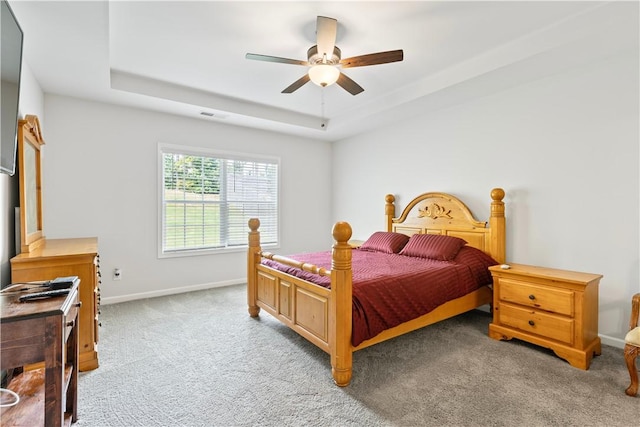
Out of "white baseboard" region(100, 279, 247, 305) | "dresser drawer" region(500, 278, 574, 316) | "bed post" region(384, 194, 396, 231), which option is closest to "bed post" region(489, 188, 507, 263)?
"dresser drawer" region(500, 278, 574, 316)

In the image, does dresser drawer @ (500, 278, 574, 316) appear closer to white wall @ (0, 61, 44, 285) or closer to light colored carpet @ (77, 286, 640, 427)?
light colored carpet @ (77, 286, 640, 427)

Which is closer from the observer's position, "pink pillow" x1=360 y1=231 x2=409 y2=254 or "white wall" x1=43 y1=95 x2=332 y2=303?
"white wall" x1=43 y1=95 x2=332 y2=303

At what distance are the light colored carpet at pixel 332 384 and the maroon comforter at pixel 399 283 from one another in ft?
1.24

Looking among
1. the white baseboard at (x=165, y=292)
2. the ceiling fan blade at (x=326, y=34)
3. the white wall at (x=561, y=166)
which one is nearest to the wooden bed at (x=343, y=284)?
the white wall at (x=561, y=166)

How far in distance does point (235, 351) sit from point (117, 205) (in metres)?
2.57

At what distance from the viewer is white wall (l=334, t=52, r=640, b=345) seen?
2650 millimetres

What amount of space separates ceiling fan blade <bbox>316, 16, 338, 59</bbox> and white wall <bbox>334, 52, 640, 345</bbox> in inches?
Answer: 87.9

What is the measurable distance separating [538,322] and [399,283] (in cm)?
123

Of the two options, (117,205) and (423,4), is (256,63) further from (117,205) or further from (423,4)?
(117,205)

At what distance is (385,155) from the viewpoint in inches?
191

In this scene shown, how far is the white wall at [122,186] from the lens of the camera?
3543 mm

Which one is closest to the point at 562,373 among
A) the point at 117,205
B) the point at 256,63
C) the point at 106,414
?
the point at 106,414

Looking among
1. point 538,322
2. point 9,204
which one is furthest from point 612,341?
point 9,204

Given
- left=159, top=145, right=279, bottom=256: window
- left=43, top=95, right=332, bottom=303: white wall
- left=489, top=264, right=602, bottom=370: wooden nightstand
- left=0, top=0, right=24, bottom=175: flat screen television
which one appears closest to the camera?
left=0, top=0, right=24, bottom=175: flat screen television
